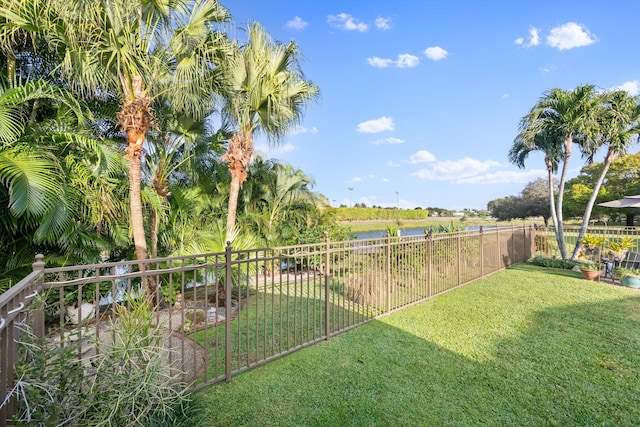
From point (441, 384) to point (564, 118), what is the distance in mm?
10129

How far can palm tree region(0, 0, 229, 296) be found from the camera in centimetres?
337

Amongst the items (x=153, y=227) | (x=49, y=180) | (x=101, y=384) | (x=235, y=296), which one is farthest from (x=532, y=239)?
(x=49, y=180)

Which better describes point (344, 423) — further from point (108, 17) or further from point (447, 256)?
point (108, 17)

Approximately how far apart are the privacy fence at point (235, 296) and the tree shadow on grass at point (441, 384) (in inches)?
17.5

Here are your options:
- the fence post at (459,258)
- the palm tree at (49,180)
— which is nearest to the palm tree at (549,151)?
the fence post at (459,258)

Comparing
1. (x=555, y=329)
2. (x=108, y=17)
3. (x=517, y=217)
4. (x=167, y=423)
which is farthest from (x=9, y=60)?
(x=517, y=217)

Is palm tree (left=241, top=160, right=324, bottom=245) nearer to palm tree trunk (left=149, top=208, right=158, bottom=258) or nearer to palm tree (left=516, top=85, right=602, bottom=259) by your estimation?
palm tree trunk (left=149, top=208, right=158, bottom=258)

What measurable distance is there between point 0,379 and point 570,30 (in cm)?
1118

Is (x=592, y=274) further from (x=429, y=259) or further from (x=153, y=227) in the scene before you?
(x=153, y=227)

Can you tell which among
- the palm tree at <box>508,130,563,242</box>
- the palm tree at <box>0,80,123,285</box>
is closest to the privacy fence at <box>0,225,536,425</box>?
the palm tree at <box>0,80,123,285</box>

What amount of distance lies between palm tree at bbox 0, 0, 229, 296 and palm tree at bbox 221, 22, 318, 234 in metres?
0.58

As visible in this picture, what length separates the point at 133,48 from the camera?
3.88 m

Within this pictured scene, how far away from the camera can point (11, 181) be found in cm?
289

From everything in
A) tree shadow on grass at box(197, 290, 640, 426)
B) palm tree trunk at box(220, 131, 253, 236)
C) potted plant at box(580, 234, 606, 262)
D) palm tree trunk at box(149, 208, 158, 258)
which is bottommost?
tree shadow on grass at box(197, 290, 640, 426)
